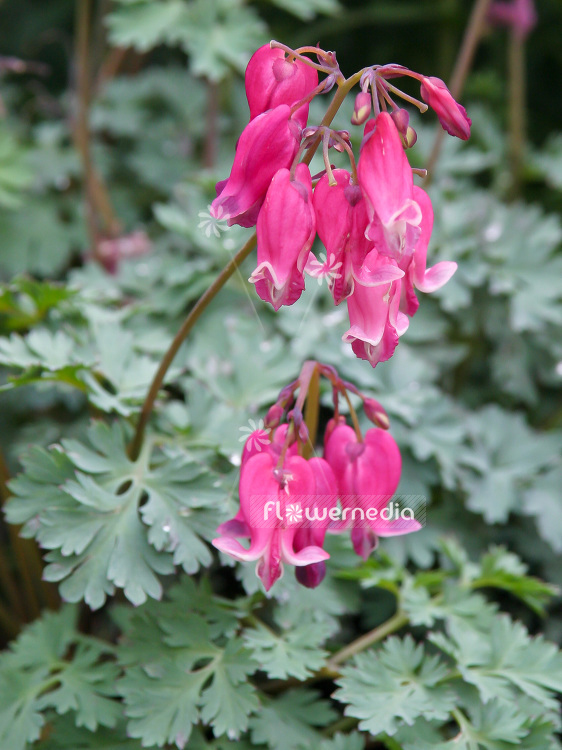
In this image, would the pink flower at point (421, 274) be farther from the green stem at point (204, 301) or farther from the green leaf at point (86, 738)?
the green leaf at point (86, 738)

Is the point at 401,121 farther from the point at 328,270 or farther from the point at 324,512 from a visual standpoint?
the point at 324,512

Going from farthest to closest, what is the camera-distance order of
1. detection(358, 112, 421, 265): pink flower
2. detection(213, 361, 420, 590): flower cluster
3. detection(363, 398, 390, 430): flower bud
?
detection(363, 398, 390, 430): flower bud, detection(213, 361, 420, 590): flower cluster, detection(358, 112, 421, 265): pink flower

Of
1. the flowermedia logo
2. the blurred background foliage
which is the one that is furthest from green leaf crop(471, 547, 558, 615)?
the flowermedia logo

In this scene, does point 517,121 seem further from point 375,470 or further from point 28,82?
point 28,82

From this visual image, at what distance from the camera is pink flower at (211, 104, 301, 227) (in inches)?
33.8

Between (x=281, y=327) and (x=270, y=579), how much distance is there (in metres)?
0.90

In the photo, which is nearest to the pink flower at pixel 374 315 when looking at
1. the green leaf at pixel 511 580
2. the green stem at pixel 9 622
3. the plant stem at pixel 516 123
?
the green leaf at pixel 511 580

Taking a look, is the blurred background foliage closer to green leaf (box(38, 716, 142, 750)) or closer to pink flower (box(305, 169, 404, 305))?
green leaf (box(38, 716, 142, 750))

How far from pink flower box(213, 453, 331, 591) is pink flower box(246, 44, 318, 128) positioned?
468 millimetres

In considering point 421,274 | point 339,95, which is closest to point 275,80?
point 339,95

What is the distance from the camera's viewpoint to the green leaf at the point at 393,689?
1.07m

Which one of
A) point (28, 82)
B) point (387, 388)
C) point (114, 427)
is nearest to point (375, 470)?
point (114, 427)

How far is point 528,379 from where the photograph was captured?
1.97m

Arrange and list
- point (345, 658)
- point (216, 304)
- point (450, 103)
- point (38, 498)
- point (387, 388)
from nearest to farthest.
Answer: point (450, 103) < point (38, 498) < point (345, 658) < point (387, 388) < point (216, 304)
